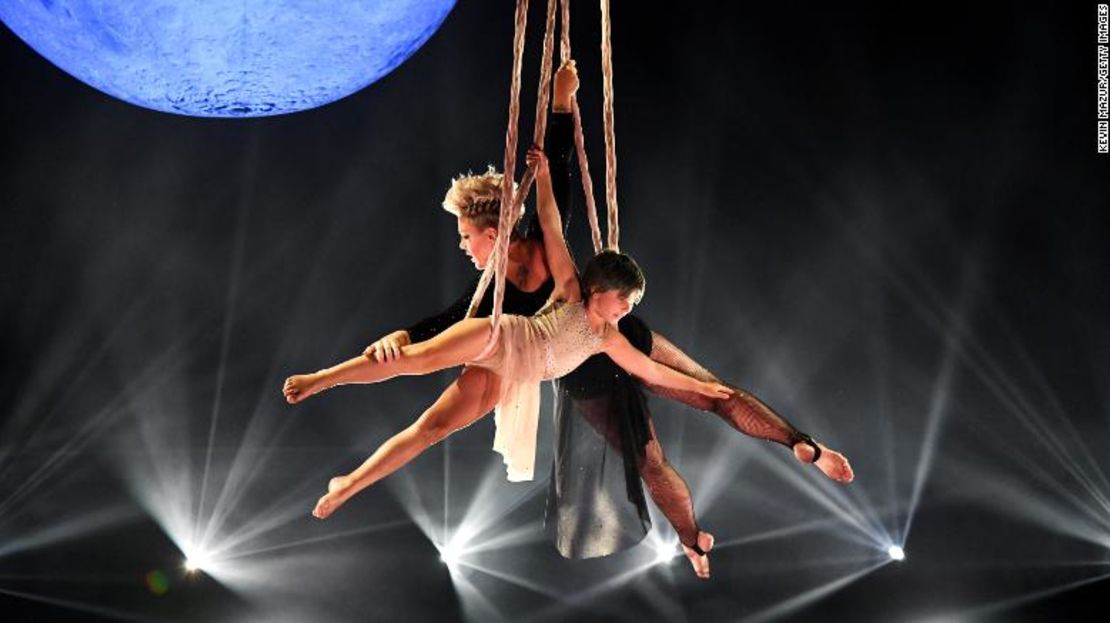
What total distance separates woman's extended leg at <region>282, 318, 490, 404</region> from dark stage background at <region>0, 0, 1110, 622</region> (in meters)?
2.39

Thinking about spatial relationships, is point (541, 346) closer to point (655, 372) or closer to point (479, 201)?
point (655, 372)

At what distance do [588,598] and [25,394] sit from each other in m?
2.52

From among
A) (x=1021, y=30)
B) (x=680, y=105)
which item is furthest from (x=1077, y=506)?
(x=680, y=105)

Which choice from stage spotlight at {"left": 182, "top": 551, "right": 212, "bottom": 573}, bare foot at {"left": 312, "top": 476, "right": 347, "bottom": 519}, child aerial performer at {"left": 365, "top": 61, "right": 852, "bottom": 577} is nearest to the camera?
bare foot at {"left": 312, "top": 476, "right": 347, "bottom": 519}

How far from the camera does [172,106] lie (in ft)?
9.80

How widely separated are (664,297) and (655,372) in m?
2.58

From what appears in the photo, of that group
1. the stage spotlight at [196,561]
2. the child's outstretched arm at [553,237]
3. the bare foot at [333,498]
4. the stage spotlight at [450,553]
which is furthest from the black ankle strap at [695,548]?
the stage spotlight at [196,561]

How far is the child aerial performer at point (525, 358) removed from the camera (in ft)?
8.50

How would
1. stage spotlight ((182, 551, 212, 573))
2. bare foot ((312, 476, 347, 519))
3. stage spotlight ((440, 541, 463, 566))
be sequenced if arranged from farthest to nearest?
stage spotlight ((440, 541, 463, 566)) < stage spotlight ((182, 551, 212, 573)) < bare foot ((312, 476, 347, 519))

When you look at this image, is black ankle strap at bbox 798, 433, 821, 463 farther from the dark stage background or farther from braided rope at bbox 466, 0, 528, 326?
the dark stage background

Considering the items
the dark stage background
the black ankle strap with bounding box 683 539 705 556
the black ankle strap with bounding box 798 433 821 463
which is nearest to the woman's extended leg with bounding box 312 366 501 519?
the black ankle strap with bounding box 683 539 705 556

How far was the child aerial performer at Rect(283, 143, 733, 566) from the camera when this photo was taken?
2592 mm

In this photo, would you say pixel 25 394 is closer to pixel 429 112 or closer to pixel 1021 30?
pixel 429 112

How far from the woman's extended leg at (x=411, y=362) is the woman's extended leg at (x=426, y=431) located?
15 centimetres
